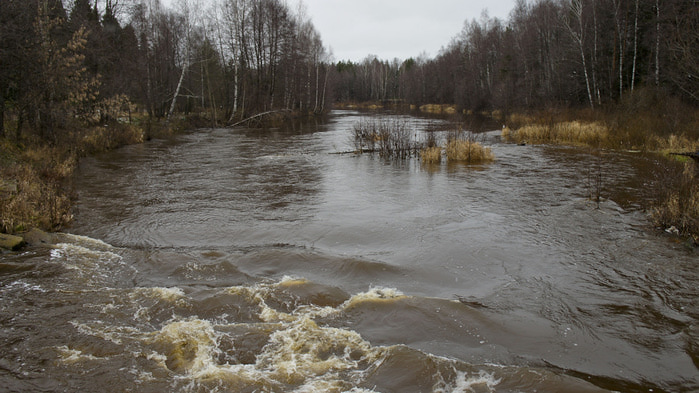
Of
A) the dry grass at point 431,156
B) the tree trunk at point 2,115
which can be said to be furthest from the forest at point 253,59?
the dry grass at point 431,156

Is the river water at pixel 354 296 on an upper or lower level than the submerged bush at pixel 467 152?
lower

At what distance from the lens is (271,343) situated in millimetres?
5387

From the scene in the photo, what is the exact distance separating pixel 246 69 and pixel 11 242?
126ft

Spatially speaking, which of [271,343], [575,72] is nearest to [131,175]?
[271,343]

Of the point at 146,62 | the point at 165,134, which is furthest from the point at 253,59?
the point at 165,134

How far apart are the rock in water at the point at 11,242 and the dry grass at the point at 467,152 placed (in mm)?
15568

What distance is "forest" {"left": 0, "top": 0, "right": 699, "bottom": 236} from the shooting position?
51.2ft

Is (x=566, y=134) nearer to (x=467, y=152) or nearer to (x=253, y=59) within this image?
(x=467, y=152)

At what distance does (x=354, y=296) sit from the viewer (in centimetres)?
677

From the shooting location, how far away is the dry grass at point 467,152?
19328 millimetres

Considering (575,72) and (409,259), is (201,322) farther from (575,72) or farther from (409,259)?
(575,72)

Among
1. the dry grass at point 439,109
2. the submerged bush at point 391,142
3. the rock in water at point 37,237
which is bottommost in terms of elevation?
the rock in water at point 37,237

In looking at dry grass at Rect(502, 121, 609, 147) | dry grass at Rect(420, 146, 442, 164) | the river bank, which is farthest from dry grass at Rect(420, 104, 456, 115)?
dry grass at Rect(420, 146, 442, 164)

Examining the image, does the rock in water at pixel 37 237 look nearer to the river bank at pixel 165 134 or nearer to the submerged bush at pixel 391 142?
the river bank at pixel 165 134
